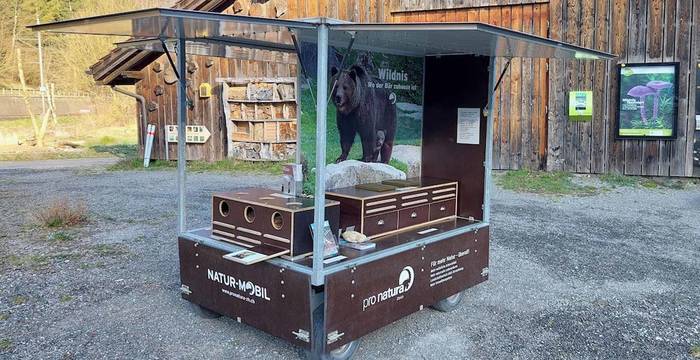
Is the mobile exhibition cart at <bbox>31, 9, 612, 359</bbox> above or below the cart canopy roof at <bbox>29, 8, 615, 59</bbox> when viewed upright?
below

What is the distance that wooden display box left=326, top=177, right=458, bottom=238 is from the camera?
14.2ft

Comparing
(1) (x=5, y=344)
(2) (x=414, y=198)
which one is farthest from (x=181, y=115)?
(1) (x=5, y=344)

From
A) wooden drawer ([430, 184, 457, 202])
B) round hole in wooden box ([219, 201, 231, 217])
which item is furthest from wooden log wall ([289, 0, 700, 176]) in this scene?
round hole in wooden box ([219, 201, 231, 217])

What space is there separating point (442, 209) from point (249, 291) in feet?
5.82

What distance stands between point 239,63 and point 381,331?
1163 centimetres

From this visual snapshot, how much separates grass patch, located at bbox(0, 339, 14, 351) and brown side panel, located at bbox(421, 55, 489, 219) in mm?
3341

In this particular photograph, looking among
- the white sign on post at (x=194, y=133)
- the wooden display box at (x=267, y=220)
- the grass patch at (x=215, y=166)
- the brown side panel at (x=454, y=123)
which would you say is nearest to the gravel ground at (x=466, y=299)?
the wooden display box at (x=267, y=220)

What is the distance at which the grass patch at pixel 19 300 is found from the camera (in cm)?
505

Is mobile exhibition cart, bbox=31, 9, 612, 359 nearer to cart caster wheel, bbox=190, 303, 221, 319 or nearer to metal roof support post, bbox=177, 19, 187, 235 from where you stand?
metal roof support post, bbox=177, 19, 187, 235

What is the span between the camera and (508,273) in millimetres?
5953

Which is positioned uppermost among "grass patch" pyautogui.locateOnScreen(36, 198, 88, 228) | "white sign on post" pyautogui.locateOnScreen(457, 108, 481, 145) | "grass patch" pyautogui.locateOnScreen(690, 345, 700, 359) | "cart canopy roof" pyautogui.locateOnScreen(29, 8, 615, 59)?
"cart canopy roof" pyautogui.locateOnScreen(29, 8, 615, 59)

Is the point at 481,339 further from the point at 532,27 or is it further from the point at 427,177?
the point at 532,27

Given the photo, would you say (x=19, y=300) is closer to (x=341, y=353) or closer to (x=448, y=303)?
(x=341, y=353)

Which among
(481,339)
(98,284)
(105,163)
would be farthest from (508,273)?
(105,163)
